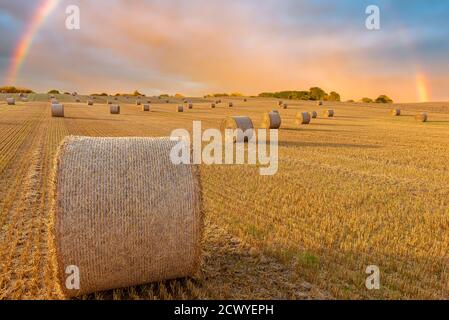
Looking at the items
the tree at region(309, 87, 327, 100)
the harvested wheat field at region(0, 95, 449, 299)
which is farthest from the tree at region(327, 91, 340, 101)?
the harvested wheat field at region(0, 95, 449, 299)

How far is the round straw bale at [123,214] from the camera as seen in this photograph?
4.65 metres

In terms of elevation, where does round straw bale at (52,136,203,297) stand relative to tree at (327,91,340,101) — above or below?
below

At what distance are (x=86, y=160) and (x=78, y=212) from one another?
27.1 inches

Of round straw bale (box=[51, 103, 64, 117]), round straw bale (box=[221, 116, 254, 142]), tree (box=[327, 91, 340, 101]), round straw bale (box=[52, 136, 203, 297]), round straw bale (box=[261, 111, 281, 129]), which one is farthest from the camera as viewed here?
tree (box=[327, 91, 340, 101])

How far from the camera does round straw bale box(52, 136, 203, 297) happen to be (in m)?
4.65

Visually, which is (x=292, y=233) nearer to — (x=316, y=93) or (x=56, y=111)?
(x=56, y=111)

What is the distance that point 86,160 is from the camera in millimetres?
4930

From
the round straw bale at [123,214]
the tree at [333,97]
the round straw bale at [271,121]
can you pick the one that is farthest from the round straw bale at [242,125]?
the tree at [333,97]

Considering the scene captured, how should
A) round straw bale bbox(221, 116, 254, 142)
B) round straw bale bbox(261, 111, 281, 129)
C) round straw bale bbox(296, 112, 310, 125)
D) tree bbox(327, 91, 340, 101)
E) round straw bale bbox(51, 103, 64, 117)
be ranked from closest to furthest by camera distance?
Result: round straw bale bbox(221, 116, 254, 142), round straw bale bbox(261, 111, 281, 129), round straw bale bbox(296, 112, 310, 125), round straw bale bbox(51, 103, 64, 117), tree bbox(327, 91, 340, 101)

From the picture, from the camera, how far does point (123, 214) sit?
186 inches

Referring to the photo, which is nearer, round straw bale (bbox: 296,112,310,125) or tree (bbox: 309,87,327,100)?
round straw bale (bbox: 296,112,310,125)

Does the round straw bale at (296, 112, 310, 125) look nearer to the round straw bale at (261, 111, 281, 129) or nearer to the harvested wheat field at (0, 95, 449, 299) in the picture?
the round straw bale at (261, 111, 281, 129)

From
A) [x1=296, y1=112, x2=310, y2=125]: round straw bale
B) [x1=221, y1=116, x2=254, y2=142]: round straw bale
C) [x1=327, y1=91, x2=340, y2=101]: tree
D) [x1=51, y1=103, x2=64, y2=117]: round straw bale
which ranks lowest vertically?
[x1=221, y1=116, x2=254, y2=142]: round straw bale
